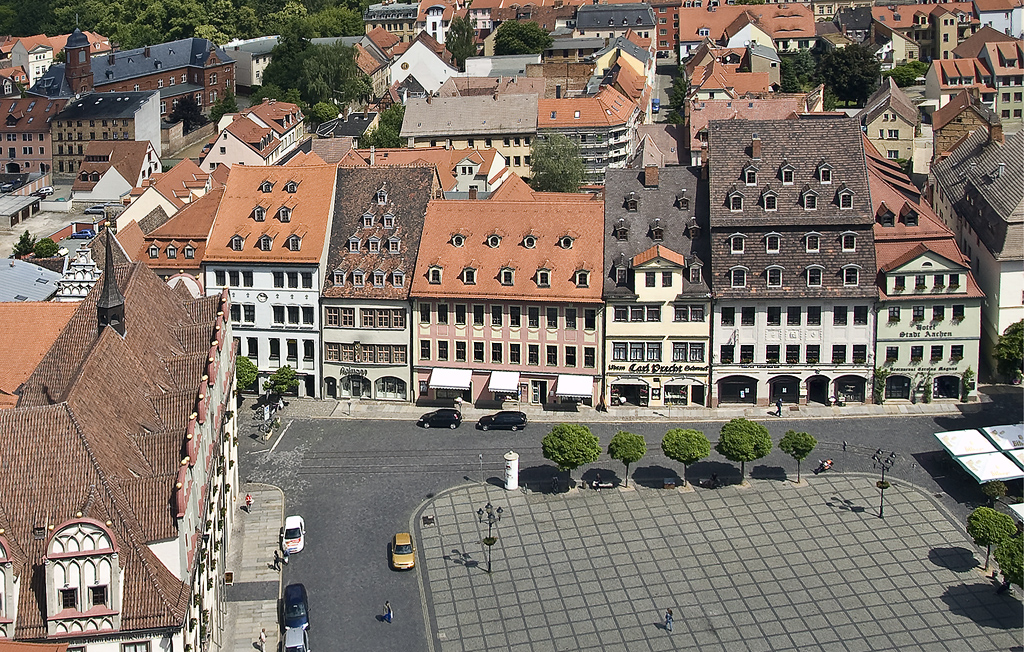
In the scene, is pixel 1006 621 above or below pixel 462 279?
below

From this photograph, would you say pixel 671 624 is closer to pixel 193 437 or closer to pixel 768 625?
pixel 768 625

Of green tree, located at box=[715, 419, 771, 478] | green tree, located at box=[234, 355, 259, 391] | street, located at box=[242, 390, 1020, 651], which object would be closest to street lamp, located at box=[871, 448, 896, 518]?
street, located at box=[242, 390, 1020, 651]

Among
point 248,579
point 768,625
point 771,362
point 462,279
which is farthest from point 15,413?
point 771,362

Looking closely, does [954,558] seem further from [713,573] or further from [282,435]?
[282,435]

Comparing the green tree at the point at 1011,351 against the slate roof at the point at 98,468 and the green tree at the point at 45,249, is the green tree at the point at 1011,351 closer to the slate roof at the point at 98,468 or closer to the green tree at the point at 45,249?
the slate roof at the point at 98,468

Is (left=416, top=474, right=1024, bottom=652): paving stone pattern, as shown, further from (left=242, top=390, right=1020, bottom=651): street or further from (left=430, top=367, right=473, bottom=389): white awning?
(left=430, top=367, right=473, bottom=389): white awning
